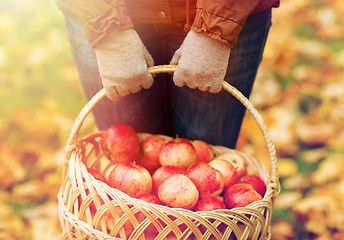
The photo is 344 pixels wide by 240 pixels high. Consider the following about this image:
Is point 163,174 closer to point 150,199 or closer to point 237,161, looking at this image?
point 150,199

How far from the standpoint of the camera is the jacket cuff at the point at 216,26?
73 centimetres

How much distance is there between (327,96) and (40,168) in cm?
165

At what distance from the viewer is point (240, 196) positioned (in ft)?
2.82

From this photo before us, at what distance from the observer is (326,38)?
6.63 feet

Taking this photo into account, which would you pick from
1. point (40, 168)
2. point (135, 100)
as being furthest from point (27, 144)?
point (135, 100)

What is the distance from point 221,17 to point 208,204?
0.48 meters

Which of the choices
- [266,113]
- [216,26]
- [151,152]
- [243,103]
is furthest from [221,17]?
[266,113]

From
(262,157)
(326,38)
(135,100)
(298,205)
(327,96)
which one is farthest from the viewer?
Answer: (326,38)

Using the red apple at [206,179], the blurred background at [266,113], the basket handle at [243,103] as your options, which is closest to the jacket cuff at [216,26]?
the basket handle at [243,103]

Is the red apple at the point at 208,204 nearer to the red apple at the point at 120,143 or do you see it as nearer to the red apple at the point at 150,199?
the red apple at the point at 150,199

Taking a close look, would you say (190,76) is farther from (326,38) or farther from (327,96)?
(326,38)

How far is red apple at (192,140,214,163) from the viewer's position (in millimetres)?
1051

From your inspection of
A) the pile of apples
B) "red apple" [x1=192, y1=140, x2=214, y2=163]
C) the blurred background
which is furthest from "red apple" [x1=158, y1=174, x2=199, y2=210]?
the blurred background

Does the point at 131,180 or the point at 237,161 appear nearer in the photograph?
the point at 131,180
